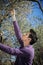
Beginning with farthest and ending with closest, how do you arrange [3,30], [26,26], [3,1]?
[26,26]
[3,30]
[3,1]

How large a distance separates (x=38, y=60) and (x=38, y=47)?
2706mm

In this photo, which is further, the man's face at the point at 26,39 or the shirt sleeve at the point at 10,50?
the man's face at the point at 26,39

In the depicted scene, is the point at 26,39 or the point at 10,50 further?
the point at 26,39

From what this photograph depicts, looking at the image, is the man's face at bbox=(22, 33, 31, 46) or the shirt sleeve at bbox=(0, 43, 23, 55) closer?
the shirt sleeve at bbox=(0, 43, 23, 55)

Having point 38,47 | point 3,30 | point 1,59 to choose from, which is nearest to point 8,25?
point 3,30

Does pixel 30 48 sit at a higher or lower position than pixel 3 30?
higher

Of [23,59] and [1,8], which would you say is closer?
[23,59]

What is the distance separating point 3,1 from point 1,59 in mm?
8086

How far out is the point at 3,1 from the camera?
39.8 ft

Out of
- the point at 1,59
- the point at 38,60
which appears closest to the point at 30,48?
the point at 1,59

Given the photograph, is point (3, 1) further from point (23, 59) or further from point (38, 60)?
point (38, 60)

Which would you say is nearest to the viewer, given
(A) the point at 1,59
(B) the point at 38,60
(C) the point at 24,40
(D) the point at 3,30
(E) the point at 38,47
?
(C) the point at 24,40

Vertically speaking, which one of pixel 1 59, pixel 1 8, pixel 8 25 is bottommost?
pixel 1 59

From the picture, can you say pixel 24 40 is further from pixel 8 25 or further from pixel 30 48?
pixel 8 25
